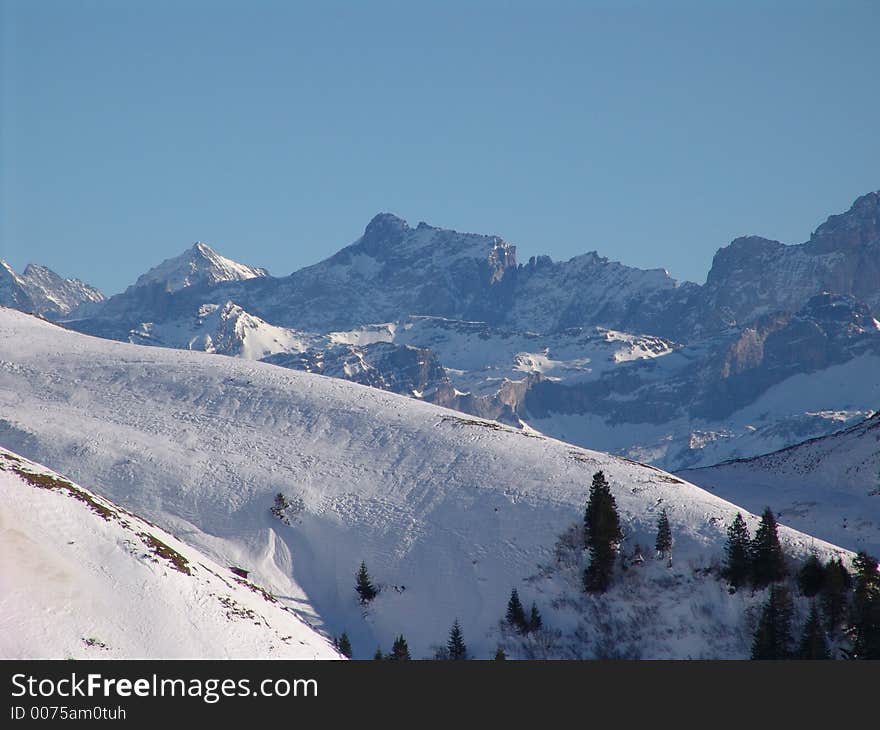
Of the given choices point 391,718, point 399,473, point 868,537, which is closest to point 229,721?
point 391,718

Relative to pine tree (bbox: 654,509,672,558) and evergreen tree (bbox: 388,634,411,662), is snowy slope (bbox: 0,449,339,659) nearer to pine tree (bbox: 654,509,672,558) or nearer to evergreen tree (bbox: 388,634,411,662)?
evergreen tree (bbox: 388,634,411,662)

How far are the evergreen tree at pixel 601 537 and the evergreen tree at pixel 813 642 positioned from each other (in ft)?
43.7

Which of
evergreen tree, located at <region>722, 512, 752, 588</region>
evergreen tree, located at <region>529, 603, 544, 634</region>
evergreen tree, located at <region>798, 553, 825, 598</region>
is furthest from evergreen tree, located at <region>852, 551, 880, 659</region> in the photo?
evergreen tree, located at <region>529, 603, 544, 634</region>

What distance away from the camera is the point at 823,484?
11950 centimetres

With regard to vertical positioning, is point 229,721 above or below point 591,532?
below

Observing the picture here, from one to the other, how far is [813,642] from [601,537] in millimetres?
15489

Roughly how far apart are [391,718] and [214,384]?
72.4 m

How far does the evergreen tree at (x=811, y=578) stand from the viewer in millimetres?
78875

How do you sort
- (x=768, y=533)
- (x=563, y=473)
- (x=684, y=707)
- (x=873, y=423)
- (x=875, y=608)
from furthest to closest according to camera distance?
(x=873, y=423) < (x=563, y=473) < (x=768, y=533) < (x=875, y=608) < (x=684, y=707)

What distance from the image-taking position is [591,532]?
3324 inches

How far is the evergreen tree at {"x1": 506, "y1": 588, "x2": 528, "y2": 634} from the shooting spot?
80.4m

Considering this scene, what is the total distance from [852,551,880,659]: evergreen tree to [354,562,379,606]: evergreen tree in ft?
99.3

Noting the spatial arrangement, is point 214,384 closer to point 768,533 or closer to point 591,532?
point 591,532

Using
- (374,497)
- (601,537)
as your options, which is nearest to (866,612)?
(601,537)
